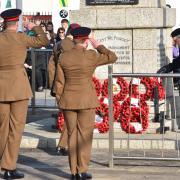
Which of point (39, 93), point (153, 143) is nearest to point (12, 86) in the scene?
point (153, 143)

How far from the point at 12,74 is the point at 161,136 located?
335 cm

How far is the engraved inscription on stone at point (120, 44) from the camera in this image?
1355 centimetres

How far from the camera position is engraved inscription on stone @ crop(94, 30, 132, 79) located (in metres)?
13.6

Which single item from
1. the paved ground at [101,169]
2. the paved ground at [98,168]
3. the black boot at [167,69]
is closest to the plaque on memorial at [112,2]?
the black boot at [167,69]

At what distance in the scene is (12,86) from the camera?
396 inches

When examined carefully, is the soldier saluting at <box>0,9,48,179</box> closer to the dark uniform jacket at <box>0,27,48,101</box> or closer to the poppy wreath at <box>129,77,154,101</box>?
the dark uniform jacket at <box>0,27,48,101</box>

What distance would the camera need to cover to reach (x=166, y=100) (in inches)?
497

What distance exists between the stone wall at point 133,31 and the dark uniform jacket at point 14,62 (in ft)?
11.6

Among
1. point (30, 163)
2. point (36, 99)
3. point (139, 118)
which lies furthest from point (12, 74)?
point (36, 99)

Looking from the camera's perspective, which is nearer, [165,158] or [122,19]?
[165,158]

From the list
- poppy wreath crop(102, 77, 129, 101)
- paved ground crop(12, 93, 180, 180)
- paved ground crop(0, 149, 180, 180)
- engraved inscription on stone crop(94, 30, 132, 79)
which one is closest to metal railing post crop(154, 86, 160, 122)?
poppy wreath crop(102, 77, 129, 101)

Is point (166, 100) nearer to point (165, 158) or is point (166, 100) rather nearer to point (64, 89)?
point (165, 158)

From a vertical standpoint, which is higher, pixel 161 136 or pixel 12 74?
pixel 12 74

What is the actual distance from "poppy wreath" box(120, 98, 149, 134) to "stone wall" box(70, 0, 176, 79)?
1056 mm
